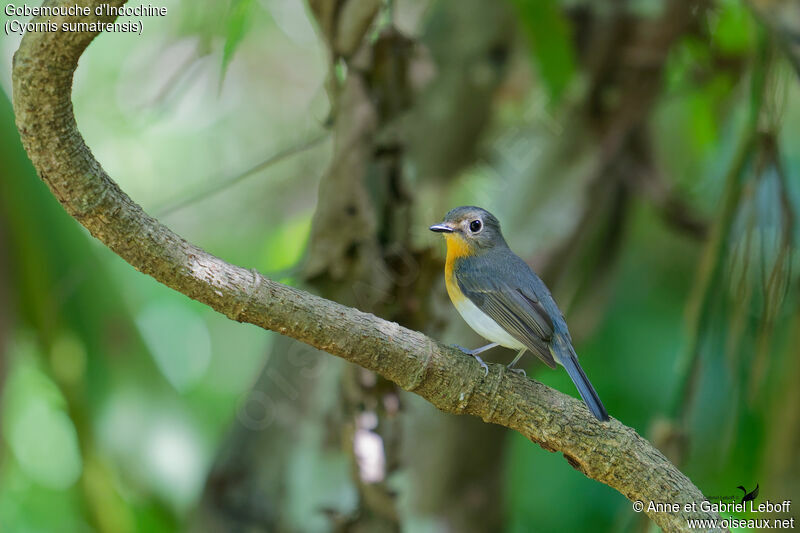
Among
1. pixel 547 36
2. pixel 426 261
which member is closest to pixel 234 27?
pixel 426 261

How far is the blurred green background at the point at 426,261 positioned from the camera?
325 centimetres

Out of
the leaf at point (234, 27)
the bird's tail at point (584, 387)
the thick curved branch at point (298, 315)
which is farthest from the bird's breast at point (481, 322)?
the leaf at point (234, 27)

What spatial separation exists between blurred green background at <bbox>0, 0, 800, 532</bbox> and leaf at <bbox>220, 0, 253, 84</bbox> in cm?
1

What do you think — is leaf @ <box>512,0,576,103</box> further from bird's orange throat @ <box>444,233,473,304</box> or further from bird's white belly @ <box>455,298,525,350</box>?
bird's white belly @ <box>455,298,525,350</box>

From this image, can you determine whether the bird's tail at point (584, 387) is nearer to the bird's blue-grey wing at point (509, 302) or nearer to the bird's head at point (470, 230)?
the bird's blue-grey wing at point (509, 302)

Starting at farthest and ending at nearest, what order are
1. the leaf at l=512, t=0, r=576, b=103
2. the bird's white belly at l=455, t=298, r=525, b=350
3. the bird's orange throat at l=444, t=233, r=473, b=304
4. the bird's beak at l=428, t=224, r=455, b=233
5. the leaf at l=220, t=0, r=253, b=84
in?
the leaf at l=512, t=0, r=576, b=103, the bird's orange throat at l=444, t=233, r=473, b=304, the bird's beak at l=428, t=224, r=455, b=233, the bird's white belly at l=455, t=298, r=525, b=350, the leaf at l=220, t=0, r=253, b=84

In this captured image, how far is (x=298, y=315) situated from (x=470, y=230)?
143 centimetres

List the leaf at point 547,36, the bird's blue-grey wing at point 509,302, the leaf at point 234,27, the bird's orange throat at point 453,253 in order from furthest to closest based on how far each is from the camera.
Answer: the leaf at point 547,36 < the bird's orange throat at point 453,253 < the bird's blue-grey wing at point 509,302 < the leaf at point 234,27

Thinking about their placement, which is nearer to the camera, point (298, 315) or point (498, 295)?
point (298, 315)

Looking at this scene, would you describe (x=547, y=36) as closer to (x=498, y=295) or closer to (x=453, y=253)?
(x=453, y=253)

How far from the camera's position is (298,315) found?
1901 mm

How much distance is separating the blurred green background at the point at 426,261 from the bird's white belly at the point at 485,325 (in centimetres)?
31

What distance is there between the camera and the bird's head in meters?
3.17

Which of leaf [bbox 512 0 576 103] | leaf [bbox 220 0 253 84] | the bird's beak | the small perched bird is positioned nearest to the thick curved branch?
the small perched bird
